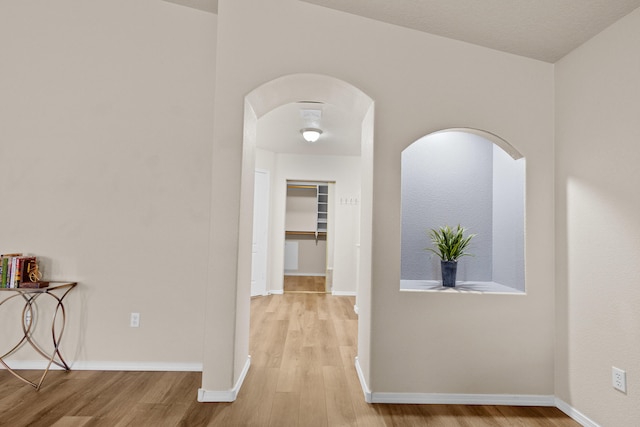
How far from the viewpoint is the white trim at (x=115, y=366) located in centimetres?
289

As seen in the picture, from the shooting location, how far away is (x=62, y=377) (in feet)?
9.00

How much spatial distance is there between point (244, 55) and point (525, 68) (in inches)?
80.2

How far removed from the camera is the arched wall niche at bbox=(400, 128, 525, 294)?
286 centimetres

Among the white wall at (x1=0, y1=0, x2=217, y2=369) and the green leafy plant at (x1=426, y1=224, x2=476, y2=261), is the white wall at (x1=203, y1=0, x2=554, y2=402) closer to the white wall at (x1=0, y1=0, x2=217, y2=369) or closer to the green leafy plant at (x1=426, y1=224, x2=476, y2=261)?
the green leafy plant at (x1=426, y1=224, x2=476, y2=261)

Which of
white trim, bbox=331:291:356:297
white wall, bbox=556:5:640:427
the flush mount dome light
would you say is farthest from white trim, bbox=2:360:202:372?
white trim, bbox=331:291:356:297

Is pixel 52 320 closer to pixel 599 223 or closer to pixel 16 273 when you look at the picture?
pixel 16 273

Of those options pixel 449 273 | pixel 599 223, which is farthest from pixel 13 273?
pixel 599 223

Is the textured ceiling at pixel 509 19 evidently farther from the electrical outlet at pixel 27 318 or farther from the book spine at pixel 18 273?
the electrical outlet at pixel 27 318

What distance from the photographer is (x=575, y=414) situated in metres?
2.28

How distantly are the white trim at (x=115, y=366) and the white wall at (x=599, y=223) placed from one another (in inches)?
109

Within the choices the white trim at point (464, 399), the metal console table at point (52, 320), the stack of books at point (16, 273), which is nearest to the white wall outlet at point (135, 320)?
the metal console table at point (52, 320)

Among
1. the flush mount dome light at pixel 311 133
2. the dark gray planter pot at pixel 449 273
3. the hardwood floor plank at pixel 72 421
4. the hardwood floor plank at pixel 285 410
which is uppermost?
the flush mount dome light at pixel 311 133

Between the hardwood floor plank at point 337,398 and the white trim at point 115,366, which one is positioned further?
the white trim at point 115,366

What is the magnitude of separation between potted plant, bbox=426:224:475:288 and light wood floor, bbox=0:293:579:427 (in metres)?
0.88
